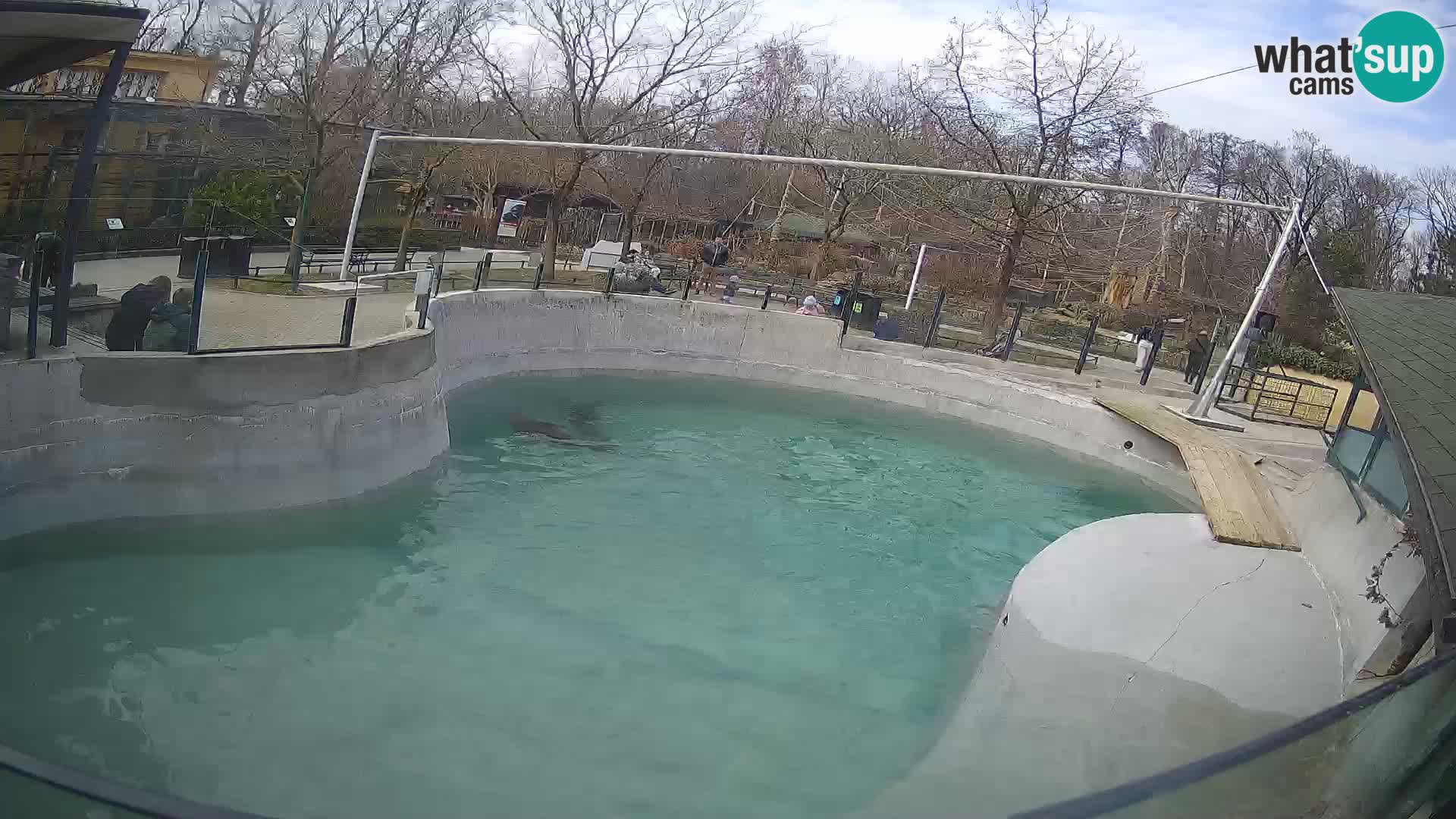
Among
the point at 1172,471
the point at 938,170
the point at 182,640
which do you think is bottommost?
the point at 182,640

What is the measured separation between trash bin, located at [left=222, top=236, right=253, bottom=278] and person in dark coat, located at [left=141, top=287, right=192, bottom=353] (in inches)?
130

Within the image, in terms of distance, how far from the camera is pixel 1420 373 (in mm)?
8500

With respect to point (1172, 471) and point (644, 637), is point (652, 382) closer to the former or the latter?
point (1172, 471)

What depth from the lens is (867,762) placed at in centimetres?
959

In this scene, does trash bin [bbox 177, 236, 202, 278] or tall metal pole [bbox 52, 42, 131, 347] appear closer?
tall metal pole [bbox 52, 42, 131, 347]

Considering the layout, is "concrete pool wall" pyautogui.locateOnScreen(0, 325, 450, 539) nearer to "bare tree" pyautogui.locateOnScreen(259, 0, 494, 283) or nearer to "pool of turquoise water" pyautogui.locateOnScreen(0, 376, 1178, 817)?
"pool of turquoise water" pyautogui.locateOnScreen(0, 376, 1178, 817)

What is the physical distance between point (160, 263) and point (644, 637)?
7428 millimetres

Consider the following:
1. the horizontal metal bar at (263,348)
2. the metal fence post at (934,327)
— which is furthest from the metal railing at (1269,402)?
the horizontal metal bar at (263,348)

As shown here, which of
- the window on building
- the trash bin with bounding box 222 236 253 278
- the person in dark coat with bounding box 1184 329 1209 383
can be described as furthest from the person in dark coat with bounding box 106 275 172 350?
the person in dark coat with bounding box 1184 329 1209 383

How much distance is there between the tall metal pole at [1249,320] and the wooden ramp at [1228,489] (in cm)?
62

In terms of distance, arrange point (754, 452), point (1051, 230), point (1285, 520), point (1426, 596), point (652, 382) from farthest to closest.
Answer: point (1051, 230)
point (652, 382)
point (754, 452)
point (1285, 520)
point (1426, 596)

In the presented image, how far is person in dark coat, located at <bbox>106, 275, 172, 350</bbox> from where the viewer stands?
11829mm

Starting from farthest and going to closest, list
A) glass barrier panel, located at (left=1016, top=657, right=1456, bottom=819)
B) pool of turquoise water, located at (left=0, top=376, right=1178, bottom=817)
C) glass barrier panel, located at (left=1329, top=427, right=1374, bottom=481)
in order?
glass barrier panel, located at (left=1329, top=427, right=1374, bottom=481) → pool of turquoise water, located at (left=0, top=376, right=1178, bottom=817) → glass barrier panel, located at (left=1016, top=657, right=1456, bottom=819)

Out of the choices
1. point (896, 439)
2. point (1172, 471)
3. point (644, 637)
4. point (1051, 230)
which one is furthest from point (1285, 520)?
point (1051, 230)
